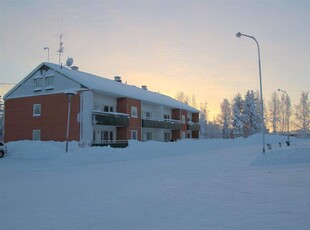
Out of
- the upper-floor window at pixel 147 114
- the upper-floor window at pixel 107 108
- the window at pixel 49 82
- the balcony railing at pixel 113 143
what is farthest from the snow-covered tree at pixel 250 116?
the window at pixel 49 82

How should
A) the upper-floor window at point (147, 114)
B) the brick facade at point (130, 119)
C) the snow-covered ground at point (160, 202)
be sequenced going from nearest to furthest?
1. the snow-covered ground at point (160, 202)
2. the brick facade at point (130, 119)
3. the upper-floor window at point (147, 114)

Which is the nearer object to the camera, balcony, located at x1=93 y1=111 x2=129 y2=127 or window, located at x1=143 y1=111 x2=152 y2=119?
balcony, located at x1=93 y1=111 x2=129 y2=127

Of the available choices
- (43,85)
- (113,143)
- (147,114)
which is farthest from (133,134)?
(43,85)

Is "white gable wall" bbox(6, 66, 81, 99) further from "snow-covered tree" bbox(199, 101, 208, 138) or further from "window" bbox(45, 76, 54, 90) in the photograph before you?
→ "snow-covered tree" bbox(199, 101, 208, 138)

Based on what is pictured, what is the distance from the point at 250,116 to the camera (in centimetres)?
9219

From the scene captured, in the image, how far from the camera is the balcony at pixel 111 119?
1403 inches

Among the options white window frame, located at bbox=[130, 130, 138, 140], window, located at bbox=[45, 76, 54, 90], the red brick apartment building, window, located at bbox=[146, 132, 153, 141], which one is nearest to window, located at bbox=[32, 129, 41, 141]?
the red brick apartment building

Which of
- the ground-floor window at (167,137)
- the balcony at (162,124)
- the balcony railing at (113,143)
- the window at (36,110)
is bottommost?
the balcony railing at (113,143)

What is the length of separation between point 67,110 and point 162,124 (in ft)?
55.5

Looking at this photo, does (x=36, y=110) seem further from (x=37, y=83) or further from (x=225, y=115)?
(x=225, y=115)

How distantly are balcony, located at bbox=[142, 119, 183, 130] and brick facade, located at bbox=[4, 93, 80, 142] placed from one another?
11.5m

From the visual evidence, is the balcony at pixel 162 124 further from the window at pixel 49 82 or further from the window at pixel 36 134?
the window at pixel 36 134

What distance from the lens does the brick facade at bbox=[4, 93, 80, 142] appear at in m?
36.0

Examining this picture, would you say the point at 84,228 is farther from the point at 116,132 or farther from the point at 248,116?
the point at 248,116
